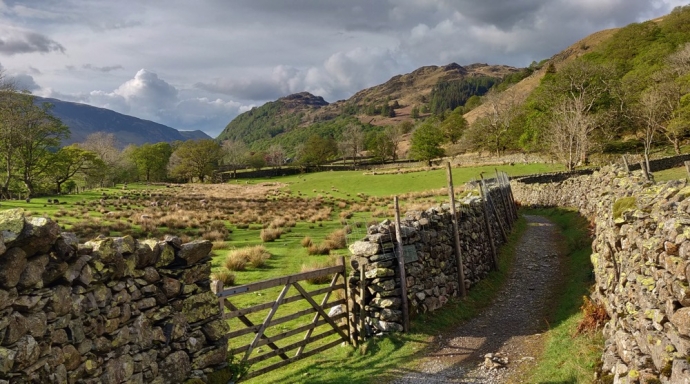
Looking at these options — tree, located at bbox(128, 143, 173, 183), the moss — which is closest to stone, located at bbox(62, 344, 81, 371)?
the moss

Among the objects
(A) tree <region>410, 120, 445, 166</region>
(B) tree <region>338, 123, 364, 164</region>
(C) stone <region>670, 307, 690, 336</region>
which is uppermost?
(B) tree <region>338, 123, 364, 164</region>

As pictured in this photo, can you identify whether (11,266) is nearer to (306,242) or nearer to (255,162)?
(306,242)

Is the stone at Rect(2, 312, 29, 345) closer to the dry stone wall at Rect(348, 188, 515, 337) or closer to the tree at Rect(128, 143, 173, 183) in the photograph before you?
the dry stone wall at Rect(348, 188, 515, 337)

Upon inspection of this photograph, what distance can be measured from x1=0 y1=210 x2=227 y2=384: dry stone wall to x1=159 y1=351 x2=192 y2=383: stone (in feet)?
0.05

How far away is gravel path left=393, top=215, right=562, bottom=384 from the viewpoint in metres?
8.60

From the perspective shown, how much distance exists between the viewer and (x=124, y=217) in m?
29.9

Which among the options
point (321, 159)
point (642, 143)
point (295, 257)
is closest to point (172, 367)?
point (295, 257)

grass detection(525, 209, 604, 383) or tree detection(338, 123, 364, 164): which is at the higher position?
tree detection(338, 123, 364, 164)

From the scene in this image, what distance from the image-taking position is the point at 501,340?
33.3 ft

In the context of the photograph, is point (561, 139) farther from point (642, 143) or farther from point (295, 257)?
point (295, 257)

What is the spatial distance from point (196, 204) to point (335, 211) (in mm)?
14057

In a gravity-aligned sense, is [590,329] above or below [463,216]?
below

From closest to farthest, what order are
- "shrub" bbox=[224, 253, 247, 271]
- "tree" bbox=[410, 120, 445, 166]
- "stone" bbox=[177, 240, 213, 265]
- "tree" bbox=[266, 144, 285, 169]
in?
"stone" bbox=[177, 240, 213, 265] < "shrub" bbox=[224, 253, 247, 271] < "tree" bbox=[410, 120, 445, 166] < "tree" bbox=[266, 144, 285, 169]

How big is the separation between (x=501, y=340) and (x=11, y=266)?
951 cm
